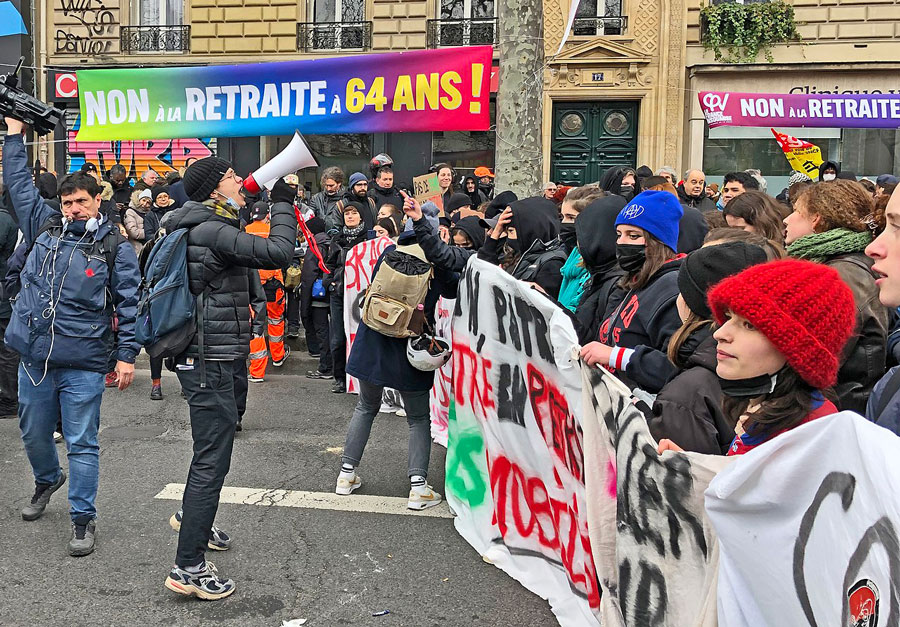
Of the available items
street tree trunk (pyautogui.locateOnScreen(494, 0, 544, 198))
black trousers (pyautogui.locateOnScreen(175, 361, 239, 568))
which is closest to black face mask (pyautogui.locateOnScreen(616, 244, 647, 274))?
black trousers (pyautogui.locateOnScreen(175, 361, 239, 568))

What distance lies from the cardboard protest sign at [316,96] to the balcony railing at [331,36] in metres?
12.4

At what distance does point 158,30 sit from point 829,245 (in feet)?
65.6

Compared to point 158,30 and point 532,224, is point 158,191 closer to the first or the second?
point 532,224

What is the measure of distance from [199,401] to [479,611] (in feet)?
4.86

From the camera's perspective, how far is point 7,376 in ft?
25.0

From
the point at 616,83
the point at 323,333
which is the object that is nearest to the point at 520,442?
the point at 323,333

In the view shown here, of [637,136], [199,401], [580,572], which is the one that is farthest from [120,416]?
[637,136]

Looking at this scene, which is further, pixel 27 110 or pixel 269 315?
pixel 269 315

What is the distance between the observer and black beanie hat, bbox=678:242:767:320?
3.13 m

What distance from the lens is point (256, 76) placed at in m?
8.66

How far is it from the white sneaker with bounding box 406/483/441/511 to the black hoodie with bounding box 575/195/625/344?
1460 mm

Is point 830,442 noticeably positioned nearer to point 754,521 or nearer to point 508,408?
point 754,521

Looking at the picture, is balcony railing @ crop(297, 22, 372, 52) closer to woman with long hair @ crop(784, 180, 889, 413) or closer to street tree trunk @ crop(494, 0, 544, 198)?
street tree trunk @ crop(494, 0, 544, 198)

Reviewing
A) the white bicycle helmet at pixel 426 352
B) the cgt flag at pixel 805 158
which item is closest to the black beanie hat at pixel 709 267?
the white bicycle helmet at pixel 426 352
